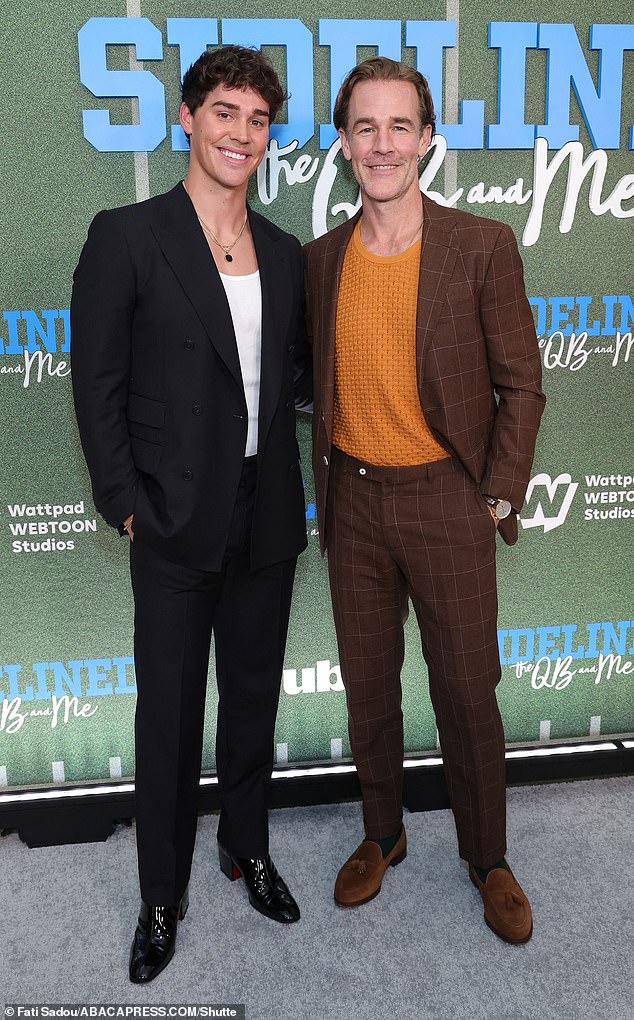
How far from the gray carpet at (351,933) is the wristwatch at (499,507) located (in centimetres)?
98

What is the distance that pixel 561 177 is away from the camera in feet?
7.64

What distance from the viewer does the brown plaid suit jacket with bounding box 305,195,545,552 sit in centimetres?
181

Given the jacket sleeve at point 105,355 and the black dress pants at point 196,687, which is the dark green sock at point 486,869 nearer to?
the black dress pants at point 196,687

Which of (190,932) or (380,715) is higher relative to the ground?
(380,715)

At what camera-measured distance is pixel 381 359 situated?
184cm

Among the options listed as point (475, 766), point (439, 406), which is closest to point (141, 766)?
point (475, 766)

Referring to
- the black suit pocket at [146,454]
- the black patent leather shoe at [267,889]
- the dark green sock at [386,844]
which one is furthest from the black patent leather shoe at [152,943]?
the black suit pocket at [146,454]

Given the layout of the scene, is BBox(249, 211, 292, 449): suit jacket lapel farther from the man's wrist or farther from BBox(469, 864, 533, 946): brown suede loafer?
BBox(469, 864, 533, 946): brown suede loafer

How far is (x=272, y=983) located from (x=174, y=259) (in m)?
1.60

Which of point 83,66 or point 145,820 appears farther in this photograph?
point 83,66

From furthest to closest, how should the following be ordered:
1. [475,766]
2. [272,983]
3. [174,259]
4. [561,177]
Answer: [561,177] → [475,766] → [272,983] → [174,259]

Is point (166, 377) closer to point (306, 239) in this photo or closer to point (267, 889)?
point (306, 239)

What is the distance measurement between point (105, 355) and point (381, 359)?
1.93 feet

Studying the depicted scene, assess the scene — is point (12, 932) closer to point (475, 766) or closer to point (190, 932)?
point (190, 932)
